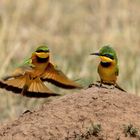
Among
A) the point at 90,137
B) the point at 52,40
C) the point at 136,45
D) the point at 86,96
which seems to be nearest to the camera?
the point at 90,137

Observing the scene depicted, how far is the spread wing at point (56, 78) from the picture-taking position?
220 inches

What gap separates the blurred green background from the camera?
10.4 metres

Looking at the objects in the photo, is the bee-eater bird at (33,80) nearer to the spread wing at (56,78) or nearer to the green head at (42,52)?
the spread wing at (56,78)

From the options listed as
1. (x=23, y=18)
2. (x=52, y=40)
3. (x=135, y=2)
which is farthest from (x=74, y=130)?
(x=135, y=2)

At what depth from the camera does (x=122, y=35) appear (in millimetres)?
12703

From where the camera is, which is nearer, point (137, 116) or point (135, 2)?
point (137, 116)

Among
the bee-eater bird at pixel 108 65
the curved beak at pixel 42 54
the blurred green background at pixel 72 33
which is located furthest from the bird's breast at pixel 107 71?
the blurred green background at pixel 72 33

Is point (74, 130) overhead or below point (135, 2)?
below

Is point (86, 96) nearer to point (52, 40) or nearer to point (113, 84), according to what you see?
point (113, 84)

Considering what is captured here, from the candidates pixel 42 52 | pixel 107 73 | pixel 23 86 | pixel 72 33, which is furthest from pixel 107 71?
pixel 72 33

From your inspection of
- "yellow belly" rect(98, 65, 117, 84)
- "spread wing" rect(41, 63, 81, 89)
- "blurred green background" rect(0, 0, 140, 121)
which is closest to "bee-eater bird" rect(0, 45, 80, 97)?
"spread wing" rect(41, 63, 81, 89)

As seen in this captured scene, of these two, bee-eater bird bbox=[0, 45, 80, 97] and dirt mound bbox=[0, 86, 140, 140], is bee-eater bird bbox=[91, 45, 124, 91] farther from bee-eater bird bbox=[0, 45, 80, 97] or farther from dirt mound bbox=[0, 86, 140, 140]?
bee-eater bird bbox=[0, 45, 80, 97]

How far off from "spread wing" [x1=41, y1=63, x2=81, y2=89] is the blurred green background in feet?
9.93

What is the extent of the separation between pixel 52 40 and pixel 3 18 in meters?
1.14
